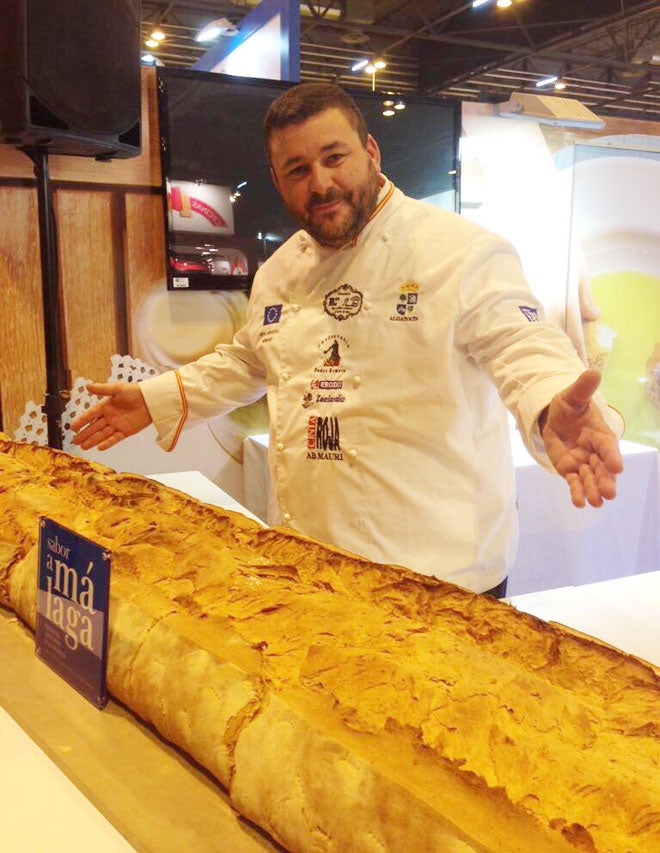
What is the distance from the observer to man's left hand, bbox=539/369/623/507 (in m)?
1.01

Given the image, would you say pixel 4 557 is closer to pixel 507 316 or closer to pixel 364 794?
pixel 364 794

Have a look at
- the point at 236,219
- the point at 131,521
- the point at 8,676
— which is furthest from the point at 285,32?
the point at 8,676

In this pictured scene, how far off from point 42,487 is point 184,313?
1.80 m

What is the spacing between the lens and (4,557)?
123 centimetres

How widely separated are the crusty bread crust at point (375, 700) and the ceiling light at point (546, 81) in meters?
6.69

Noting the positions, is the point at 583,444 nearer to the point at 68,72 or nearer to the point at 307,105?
the point at 307,105

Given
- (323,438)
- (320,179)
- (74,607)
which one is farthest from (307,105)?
(74,607)

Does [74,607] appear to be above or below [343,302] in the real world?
below

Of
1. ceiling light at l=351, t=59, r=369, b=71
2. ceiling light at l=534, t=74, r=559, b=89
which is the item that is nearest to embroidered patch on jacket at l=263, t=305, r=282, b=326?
ceiling light at l=534, t=74, r=559, b=89

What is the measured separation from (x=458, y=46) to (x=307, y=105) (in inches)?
232

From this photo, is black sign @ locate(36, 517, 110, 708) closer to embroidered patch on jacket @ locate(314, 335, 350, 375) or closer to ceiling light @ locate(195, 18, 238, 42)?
embroidered patch on jacket @ locate(314, 335, 350, 375)

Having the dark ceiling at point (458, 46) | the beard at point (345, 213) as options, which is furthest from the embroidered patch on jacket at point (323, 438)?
the dark ceiling at point (458, 46)

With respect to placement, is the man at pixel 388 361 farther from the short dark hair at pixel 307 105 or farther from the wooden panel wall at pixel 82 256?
the wooden panel wall at pixel 82 256

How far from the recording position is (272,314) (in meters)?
1.71
